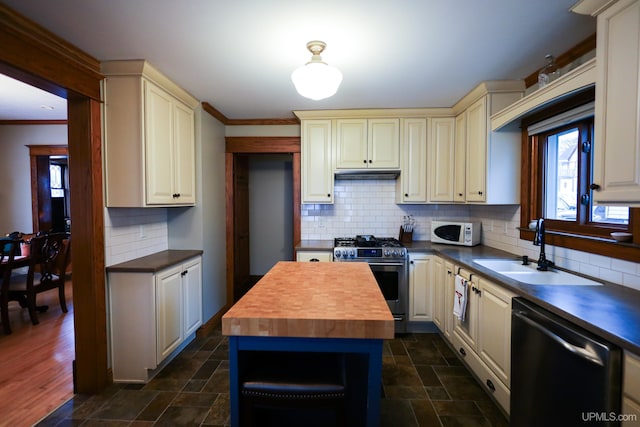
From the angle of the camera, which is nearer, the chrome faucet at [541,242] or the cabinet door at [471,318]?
the chrome faucet at [541,242]

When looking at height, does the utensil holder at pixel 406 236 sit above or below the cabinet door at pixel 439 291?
above

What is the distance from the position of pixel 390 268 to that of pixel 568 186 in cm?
160

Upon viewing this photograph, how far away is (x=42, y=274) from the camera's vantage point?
3486mm

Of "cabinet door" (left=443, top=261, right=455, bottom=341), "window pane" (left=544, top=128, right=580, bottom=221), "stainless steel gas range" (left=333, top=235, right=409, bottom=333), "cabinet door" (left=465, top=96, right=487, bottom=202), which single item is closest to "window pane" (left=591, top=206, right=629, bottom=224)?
"window pane" (left=544, top=128, right=580, bottom=221)

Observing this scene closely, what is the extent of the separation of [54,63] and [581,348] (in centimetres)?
312

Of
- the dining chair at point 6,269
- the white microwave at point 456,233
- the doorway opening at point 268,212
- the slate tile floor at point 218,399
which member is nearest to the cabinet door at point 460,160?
the white microwave at point 456,233

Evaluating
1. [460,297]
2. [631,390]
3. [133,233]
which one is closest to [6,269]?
[133,233]

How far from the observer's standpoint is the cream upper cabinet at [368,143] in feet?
10.8

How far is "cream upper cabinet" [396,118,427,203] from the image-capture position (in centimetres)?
328

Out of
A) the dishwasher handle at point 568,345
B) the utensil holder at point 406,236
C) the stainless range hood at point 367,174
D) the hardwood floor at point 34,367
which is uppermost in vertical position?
the stainless range hood at point 367,174

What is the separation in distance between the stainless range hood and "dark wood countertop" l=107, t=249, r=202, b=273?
1.78 metres

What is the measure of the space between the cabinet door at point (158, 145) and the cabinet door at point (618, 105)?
2816 mm

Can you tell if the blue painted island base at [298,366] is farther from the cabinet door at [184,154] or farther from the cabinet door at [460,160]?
the cabinet door at [460,160]

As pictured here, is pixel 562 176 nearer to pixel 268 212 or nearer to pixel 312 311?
pixel 312 311
